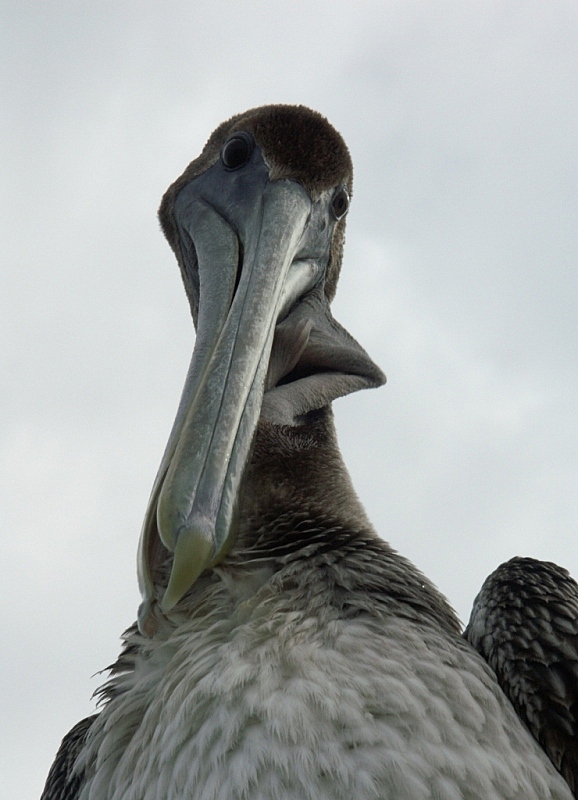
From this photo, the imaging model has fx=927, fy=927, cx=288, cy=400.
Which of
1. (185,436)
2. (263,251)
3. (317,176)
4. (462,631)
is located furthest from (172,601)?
(317,176)

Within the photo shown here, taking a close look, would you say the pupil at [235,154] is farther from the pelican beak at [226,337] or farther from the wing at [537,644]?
the wing at [537,644]

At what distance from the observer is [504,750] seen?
8.05 ft

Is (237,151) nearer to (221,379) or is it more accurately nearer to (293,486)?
(221,379)

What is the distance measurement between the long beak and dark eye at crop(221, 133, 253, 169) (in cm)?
24

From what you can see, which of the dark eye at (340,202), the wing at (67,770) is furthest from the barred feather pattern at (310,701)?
the dark eye at (340,202)

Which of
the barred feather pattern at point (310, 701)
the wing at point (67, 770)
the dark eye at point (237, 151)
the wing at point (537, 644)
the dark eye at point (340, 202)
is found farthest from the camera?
the dark eye at point (340, 202)

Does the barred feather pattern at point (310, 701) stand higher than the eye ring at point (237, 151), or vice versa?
the eye ring at point (237, 151)

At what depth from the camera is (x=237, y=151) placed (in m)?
3.86

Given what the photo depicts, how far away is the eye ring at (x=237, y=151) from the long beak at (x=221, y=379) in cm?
23

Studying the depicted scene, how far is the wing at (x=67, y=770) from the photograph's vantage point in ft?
9.77

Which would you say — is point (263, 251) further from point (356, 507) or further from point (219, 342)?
point (356, 507)

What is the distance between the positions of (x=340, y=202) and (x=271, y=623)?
2.12 m

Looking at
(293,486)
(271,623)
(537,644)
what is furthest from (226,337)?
(537,644)

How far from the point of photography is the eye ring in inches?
151
